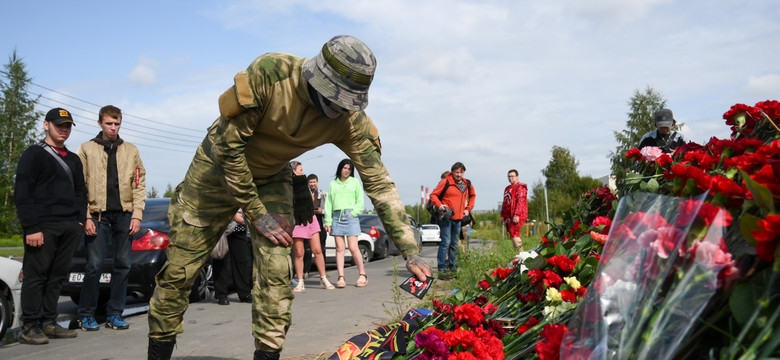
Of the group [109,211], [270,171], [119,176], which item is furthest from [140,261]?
[270,171]

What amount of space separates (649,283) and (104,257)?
224 inches

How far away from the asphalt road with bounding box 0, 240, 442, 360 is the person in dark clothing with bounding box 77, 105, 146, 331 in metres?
0.29

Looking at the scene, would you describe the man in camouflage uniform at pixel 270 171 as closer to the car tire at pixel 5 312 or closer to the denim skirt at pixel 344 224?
the car tire at pixel 5 312

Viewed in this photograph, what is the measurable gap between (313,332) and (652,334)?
4534 millimetres

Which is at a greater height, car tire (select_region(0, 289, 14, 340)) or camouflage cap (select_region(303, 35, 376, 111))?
camouflage cap (select_region(303, 35, 376, 111))

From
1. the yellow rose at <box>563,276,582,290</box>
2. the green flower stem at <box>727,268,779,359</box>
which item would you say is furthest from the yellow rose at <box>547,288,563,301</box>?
the green flower stem at <box>727,268,779,359</box>

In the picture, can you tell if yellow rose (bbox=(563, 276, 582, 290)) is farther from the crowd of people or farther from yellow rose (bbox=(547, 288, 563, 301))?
the crowd of people

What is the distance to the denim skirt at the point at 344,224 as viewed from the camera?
31.0 feet

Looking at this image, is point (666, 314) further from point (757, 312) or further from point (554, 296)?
point (554, 296)

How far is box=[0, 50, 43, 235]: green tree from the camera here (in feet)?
136

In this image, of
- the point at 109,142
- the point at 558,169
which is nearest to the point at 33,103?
the point at 558,169

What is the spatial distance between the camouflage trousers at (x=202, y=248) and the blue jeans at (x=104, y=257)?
2613 millimetres

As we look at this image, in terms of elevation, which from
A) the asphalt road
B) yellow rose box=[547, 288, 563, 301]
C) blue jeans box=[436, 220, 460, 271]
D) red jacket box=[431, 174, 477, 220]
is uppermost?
red jacket box=[431, 174, 477, 220]

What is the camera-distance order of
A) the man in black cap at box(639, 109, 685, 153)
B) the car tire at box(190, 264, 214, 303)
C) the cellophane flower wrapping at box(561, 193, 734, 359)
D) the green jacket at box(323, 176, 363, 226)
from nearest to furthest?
the cellophane flower wrapping at box(561, 193, 734, 359), the man in black cap at box(639, 109, 685, 153), the car tire at box(190, 264, 214, 303), the green jacket at box(323, 176, 363, 226)
